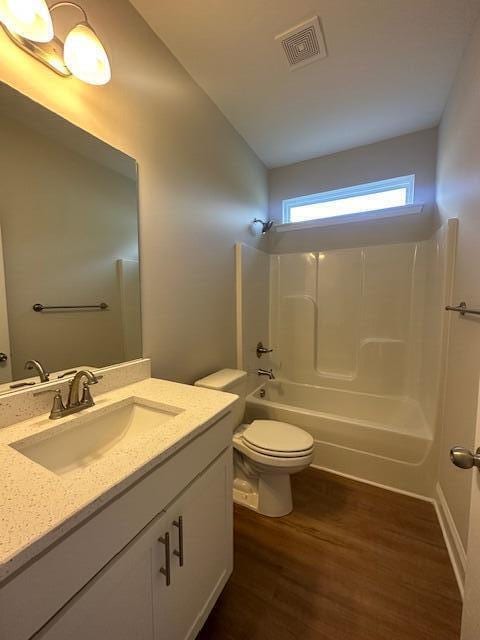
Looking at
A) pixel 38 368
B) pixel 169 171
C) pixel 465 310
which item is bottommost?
pixel 38 368

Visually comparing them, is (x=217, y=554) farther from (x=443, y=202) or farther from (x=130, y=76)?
(x=443, y=202)

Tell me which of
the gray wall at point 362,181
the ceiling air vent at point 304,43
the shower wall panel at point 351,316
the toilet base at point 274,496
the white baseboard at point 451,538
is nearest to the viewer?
the white baseboard at point 451,538

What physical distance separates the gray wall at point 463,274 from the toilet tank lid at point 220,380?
1.20 meters

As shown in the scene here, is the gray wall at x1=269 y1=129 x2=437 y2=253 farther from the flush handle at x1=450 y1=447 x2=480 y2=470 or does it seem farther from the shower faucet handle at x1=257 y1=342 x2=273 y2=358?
the flush handle at x1=450 y1=447 x2=480 y2=470

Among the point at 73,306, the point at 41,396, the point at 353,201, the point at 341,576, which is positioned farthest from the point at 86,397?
the point at 353,201

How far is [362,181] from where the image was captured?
235 cm

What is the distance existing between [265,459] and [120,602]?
3.19 ft

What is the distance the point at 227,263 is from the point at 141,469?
160 cm

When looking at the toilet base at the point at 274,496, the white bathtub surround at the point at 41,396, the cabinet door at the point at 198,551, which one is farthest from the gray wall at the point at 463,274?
the white bathtub surround at the point at 41,396

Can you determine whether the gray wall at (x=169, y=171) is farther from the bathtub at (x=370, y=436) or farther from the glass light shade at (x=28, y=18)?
the bathtub at (x=370, y=436)

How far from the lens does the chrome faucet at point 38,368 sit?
0.94 metres

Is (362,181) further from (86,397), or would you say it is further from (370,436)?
(86,397)

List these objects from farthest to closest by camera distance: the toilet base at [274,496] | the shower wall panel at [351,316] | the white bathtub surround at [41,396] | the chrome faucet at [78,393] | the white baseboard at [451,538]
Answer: the shower wall panel at [351,316] → the toilet base at [274,496] → the white baseboard at [451,538] → the chrome faucet at [78,393] → the white bathtub surround at [41,396]

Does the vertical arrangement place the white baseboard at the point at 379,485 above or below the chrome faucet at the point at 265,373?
below
